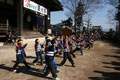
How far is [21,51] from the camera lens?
561 centimetres

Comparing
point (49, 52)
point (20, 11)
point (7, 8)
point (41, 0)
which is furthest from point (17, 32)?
point (49, 52)

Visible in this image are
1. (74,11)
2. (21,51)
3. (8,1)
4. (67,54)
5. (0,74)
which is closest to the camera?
(0,74)

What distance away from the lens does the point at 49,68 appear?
4.85 meters

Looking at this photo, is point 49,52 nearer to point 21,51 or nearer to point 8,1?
point 21,51

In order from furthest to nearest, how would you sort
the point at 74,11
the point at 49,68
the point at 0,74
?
the point at 74,11 < the point at 0,74 < the point at 49,68

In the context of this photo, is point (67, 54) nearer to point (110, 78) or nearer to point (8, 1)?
Answer: point (110, 78)

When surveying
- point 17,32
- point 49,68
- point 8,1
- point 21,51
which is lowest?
point 49,68

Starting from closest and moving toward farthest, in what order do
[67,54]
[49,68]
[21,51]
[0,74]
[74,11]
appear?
1. [49,68]
2. [0,74]
3. [21,51]
4. [67,54]
5. [74,11]

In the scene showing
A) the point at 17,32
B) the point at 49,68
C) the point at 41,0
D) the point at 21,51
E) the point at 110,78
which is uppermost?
the point at 41,0

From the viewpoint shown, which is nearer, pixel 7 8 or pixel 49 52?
pixel 49 52

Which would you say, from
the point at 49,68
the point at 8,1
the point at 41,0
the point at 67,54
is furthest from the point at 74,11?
the point at 49,68

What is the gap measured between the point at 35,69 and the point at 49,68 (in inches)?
54.3

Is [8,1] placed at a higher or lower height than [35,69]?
higher

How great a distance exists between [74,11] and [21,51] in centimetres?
2308
